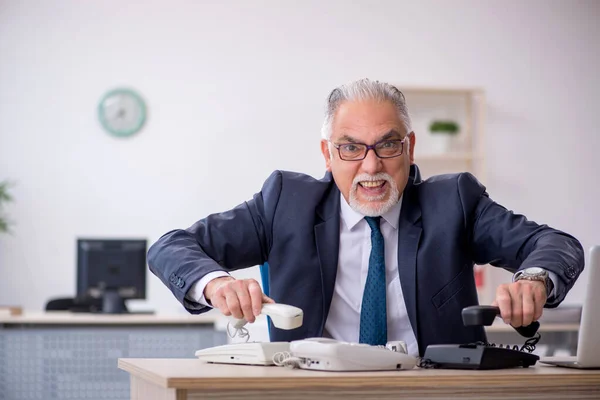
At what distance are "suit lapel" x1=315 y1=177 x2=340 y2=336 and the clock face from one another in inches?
160

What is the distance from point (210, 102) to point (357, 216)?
13.4 feet

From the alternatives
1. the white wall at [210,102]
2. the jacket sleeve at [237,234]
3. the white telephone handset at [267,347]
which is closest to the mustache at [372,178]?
the jacket sleeve at [237,234]

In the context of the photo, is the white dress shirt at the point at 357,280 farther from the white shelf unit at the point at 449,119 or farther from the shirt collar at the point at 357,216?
the white shelf unit at the point at 449,119

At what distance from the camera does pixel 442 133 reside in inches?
232

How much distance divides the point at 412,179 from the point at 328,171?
0.23 m

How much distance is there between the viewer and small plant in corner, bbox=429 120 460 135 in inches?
230

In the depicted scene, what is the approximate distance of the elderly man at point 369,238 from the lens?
79.7 inches

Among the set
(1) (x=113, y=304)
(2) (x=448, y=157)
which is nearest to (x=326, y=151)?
(1) (x=113, y=304)

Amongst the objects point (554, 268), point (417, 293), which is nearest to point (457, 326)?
point (417, 293)

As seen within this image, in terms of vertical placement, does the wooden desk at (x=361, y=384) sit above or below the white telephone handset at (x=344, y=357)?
below

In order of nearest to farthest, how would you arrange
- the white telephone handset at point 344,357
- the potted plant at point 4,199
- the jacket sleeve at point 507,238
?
the white telephone handset at point 344,357 → the jacket sleeve at point 507,238 → the potted plant at point 4,199

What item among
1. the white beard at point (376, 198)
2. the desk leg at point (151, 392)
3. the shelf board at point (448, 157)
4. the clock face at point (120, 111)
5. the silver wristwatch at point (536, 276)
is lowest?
the desk leg at point (151, 392)

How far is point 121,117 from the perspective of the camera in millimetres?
6004

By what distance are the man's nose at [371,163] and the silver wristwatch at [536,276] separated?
1.66 ft
